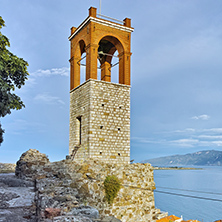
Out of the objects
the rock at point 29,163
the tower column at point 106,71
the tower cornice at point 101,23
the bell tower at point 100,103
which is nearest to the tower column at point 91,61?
the bell tower at point 100,103

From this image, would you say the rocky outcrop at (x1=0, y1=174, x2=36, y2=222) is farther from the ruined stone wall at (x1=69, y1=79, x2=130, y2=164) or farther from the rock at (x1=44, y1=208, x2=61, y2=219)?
the ruined stone wall at (x1=69, y1=79, x2=130, y2=164)

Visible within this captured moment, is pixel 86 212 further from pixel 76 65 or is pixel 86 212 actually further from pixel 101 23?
pixel 76 65

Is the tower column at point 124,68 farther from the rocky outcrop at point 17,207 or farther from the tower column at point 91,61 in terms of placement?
the rocky outcrop at point 17,207

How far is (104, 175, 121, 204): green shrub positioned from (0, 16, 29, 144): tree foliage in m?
5.25

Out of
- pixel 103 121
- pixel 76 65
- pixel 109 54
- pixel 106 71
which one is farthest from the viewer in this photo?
pixel 106 71

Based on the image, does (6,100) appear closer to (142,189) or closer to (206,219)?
(142,189)

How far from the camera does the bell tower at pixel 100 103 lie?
12.9 meters

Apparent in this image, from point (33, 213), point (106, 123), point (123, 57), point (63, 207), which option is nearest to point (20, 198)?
point (33, 213)

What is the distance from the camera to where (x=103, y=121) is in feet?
42.9

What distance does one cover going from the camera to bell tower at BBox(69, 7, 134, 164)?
1286 centimetres

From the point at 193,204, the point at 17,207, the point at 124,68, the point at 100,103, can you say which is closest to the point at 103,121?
the point at 100,103

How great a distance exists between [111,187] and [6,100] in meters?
6.05

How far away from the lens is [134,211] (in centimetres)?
1120

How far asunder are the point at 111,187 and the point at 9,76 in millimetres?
6939
